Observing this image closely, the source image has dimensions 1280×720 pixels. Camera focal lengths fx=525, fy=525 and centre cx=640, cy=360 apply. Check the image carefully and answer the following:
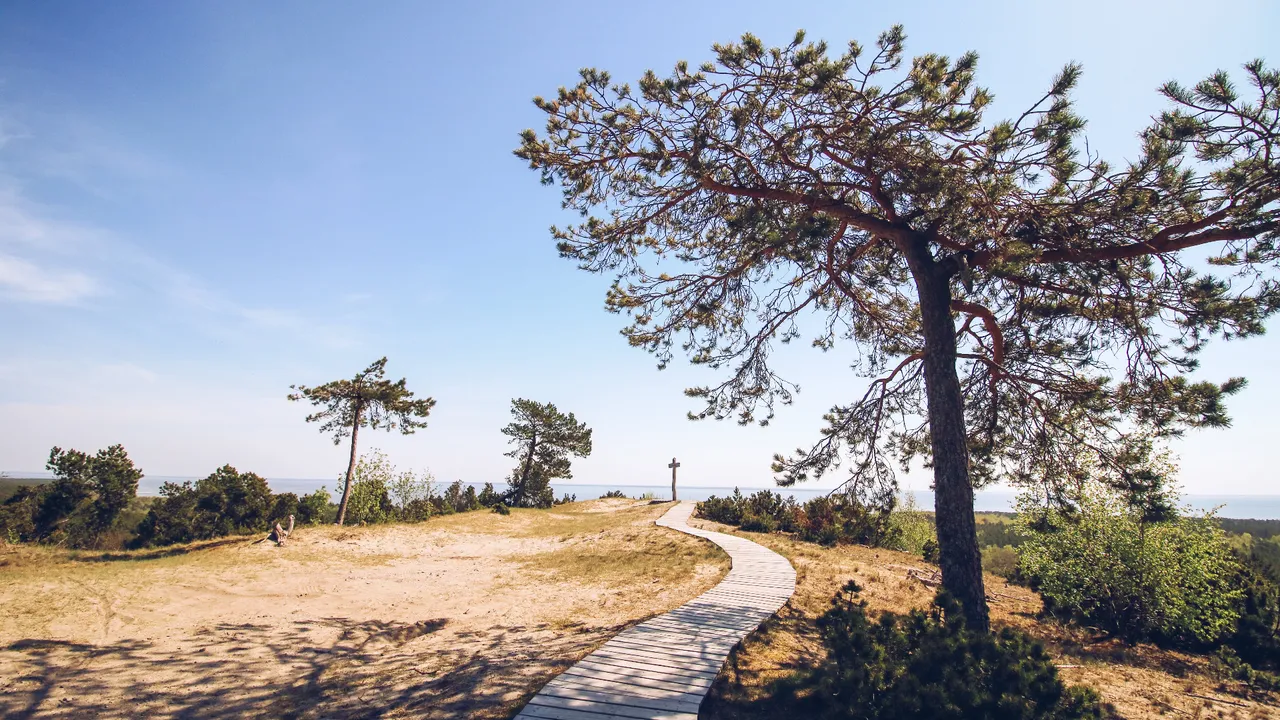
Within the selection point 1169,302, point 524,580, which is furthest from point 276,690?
point 1169,302

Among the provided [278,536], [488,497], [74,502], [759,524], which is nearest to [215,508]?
[74,502]

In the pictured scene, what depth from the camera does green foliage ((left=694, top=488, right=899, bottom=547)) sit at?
651 inches

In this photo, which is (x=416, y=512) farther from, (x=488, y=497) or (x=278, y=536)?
(x=488, y=497)

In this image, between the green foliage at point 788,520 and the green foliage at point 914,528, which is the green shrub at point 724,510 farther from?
the green foliage at point 914,528

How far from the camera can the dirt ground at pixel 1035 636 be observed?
5738 millimetres

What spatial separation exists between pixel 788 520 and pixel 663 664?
14.7 metres

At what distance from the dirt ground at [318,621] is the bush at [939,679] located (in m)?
3.19

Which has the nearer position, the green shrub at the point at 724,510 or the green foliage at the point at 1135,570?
the green foliage at the point at 1135,570

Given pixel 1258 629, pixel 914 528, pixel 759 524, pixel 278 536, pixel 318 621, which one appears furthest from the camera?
pixel 914 528

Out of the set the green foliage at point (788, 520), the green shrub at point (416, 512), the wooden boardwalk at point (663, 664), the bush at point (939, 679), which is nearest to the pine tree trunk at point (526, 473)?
the green shrub at point (416, 512)

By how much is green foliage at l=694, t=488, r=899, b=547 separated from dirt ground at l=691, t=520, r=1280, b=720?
1.67 m

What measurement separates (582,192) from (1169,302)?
9.69 meters

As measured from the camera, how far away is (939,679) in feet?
16.0

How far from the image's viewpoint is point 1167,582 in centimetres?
827
